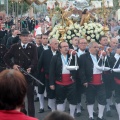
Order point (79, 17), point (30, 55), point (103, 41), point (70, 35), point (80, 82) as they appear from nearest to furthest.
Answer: point (30, 55), point (80, 82), point (103, 41), point (70, 35), point (79, 17)

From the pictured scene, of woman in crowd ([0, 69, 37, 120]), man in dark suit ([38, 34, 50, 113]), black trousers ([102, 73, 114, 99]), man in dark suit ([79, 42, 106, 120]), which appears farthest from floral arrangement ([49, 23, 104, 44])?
woman in crowd ([0, 69, 37, 120])

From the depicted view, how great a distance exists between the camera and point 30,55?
7.75 meters

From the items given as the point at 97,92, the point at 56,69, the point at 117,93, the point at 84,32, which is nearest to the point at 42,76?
A: the point at 56,69

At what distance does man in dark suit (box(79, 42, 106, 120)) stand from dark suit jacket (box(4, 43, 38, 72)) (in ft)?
3.31

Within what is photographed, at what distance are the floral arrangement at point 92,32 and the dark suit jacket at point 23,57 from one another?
3134 mm

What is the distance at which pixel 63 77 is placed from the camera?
25.8ft

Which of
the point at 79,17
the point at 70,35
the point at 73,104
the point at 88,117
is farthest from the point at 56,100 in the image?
the point at 79,17

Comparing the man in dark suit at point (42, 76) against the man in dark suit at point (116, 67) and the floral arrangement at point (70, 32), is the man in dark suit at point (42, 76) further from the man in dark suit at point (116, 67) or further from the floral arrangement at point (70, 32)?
the man in dark suit at point (116, 67)

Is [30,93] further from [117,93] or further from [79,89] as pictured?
[117,93]

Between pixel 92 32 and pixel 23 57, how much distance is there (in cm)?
346

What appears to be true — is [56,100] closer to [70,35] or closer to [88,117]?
[88,117]

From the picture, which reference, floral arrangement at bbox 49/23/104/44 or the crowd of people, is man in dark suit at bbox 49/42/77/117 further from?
floral arrangement at bbox 49/23/104/44

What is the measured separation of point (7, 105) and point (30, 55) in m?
4.66

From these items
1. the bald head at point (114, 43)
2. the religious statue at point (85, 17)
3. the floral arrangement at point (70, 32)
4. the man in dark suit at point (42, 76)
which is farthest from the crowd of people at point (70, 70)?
the religious statue at point (85, 17)
